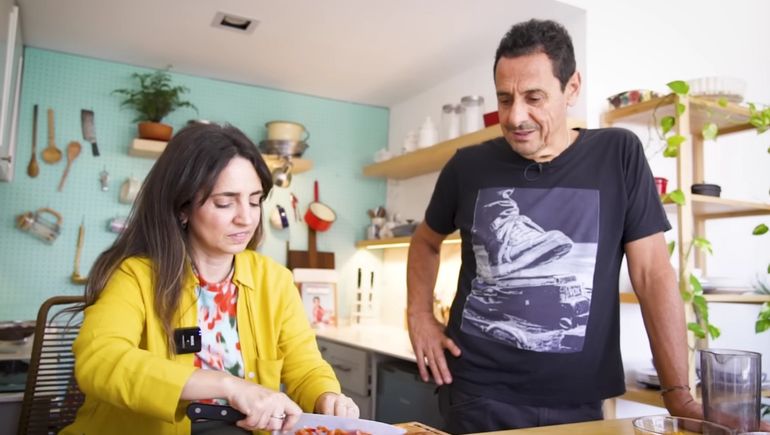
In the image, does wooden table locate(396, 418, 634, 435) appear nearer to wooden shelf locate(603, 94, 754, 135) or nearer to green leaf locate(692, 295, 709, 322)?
green leaf locate(692, 295, 709, 322)

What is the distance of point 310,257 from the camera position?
387cm

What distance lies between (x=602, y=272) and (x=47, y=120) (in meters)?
3.04

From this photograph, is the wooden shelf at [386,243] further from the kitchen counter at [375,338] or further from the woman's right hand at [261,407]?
the woman's right hand at [261,407]

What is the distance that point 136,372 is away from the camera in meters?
0.95

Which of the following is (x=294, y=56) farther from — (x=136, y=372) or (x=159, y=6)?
(x=136, y=372)

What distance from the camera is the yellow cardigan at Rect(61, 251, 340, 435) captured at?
945 mm

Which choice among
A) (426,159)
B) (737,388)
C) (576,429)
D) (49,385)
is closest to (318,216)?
(426,159)

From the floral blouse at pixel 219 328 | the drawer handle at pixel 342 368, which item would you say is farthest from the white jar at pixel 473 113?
the floral blouse at pixel 219 328

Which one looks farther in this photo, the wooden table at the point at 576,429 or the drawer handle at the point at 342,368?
the drawer handle at the point at 342,368

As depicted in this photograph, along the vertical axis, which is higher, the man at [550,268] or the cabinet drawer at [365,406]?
the man at [550,268]

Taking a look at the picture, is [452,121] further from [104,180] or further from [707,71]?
[104,180]

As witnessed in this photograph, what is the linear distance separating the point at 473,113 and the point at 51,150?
219cm

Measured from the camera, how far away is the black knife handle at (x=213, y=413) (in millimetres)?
933

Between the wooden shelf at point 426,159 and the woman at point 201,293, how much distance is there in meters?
1.55
